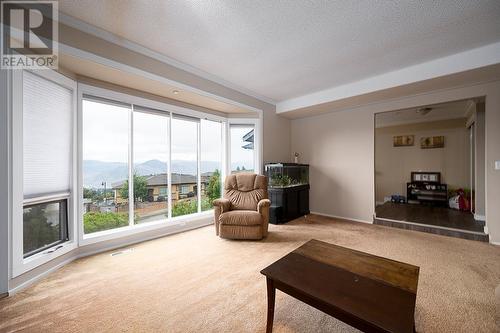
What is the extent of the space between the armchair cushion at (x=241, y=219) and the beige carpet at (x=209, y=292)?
307 millimetres

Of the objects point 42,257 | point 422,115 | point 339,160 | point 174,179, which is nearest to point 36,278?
point 42,257

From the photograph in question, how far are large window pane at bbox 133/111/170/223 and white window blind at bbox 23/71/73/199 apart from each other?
2.80ft

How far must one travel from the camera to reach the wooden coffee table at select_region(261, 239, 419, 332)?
997 millimetres

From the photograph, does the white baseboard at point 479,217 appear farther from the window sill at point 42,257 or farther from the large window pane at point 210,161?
the window sill at point 42,257

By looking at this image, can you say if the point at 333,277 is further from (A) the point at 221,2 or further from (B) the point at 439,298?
A: (A) the point at 221,2

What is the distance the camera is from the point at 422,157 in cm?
586

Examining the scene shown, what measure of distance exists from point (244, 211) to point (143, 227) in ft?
5.35

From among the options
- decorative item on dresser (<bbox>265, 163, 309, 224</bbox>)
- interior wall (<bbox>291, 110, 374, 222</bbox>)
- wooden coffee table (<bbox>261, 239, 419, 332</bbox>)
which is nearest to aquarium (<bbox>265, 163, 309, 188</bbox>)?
decorative item on dresser (<bbox>265, 163, 309, 224</bbox>)

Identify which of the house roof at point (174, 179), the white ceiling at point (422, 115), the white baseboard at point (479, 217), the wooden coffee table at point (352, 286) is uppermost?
the white ceiling at point (422, 115)

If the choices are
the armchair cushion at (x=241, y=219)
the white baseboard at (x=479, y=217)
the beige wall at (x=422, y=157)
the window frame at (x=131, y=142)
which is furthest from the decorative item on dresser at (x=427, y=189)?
the armchair cushion at (x=241, y=219)

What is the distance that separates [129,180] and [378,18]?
385cm

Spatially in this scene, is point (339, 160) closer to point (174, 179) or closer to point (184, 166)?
point (184, 166)

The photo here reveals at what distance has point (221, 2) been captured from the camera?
1.86 meters

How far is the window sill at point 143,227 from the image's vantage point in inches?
108
